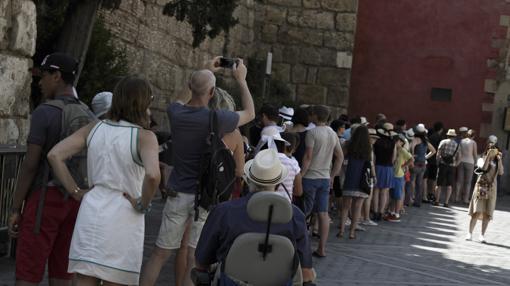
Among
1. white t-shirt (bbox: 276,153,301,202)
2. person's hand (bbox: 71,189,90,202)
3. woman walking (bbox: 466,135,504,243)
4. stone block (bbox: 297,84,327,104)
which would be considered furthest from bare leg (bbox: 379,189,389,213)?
person's hand (bbox: 71,189,90,202)

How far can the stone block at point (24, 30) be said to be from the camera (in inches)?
369

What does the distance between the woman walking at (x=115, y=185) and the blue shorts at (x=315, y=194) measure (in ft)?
18.0

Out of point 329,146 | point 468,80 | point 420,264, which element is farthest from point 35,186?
point 468,80

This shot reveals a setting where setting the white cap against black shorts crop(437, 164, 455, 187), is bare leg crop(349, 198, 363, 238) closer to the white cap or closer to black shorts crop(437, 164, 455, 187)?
the white cap

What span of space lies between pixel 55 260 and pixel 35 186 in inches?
17.3

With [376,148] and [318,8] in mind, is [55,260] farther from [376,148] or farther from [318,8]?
[318,8]

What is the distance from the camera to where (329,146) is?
11.4 m

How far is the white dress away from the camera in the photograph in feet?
17.8

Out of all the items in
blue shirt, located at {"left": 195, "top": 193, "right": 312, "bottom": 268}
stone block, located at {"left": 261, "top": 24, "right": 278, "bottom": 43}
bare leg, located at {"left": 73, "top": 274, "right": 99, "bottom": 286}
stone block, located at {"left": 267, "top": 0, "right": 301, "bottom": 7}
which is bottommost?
bare leg, located at {"left": 73, "top": 274, "right": 99, "bottom": 286}

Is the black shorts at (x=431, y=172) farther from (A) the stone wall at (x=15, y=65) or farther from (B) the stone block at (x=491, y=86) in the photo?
(A) the stone wall at (x=15, y=65)

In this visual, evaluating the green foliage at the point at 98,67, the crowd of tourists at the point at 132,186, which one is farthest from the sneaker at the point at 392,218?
the crowd of tourists at the point at 132,186

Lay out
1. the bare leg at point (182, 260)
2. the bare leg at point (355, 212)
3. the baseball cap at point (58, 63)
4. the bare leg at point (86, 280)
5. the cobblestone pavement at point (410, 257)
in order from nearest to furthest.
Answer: the bare leg at point (86, 280) → the baseball cap at point (58, 63) → the bare leg at point (182, 260) → the cobblestone pavement at point (410, 257) → the bare leg at point (355, 212)

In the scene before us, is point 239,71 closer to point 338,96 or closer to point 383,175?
point 383,175

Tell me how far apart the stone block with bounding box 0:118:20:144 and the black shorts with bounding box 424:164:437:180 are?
13174mm
